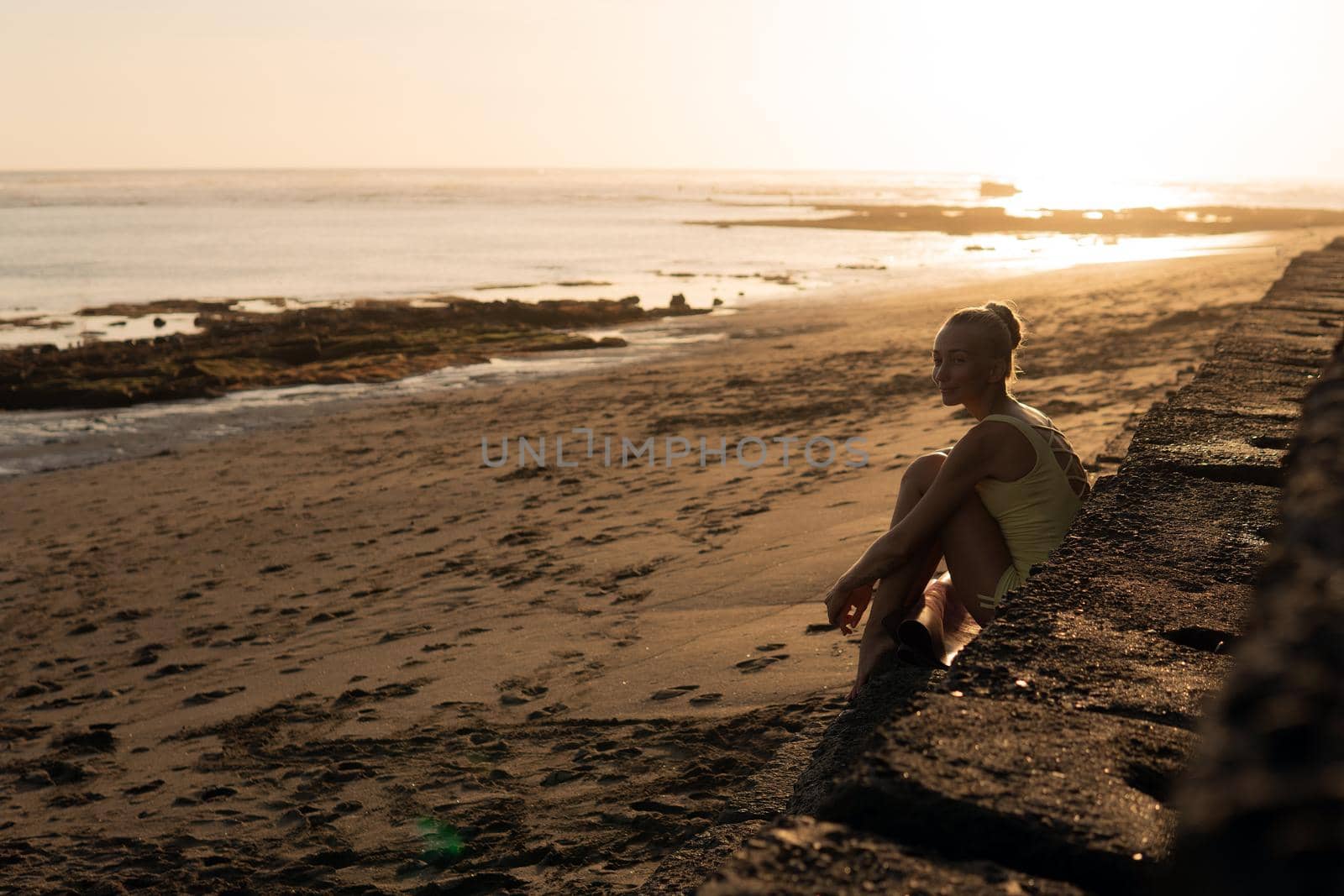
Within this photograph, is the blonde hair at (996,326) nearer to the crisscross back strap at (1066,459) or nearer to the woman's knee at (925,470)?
the crisscross back strap at (1066,459)

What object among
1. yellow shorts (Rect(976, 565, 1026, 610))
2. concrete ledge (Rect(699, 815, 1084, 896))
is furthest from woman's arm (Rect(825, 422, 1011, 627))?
concrete ledge (Rect(699, 815, 1084, 896))

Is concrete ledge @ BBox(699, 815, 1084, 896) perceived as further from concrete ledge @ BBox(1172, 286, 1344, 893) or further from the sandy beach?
the sandy beach

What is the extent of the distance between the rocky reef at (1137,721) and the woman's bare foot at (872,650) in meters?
0.08

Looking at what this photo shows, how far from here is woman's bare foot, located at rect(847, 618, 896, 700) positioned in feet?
10.1

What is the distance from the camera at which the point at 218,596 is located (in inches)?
264

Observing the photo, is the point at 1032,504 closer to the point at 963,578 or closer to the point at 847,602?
the point at 963,578

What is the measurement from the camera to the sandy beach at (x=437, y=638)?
3471 millimetres

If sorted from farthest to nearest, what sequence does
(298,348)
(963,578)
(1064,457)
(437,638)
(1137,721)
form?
(298,348) < (437,638) < (1064,457) < (963,578) < (1137,721)

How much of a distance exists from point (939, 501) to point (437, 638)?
2971mm

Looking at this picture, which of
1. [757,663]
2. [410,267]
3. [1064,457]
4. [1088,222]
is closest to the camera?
[1064,457]

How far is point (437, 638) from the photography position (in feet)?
17.4

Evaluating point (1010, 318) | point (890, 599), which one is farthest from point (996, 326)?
point (890, 599)

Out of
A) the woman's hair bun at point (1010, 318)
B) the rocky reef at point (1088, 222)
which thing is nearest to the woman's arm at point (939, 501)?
the woman's hair bun at point (1010, 318)

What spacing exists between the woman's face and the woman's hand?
65cm
